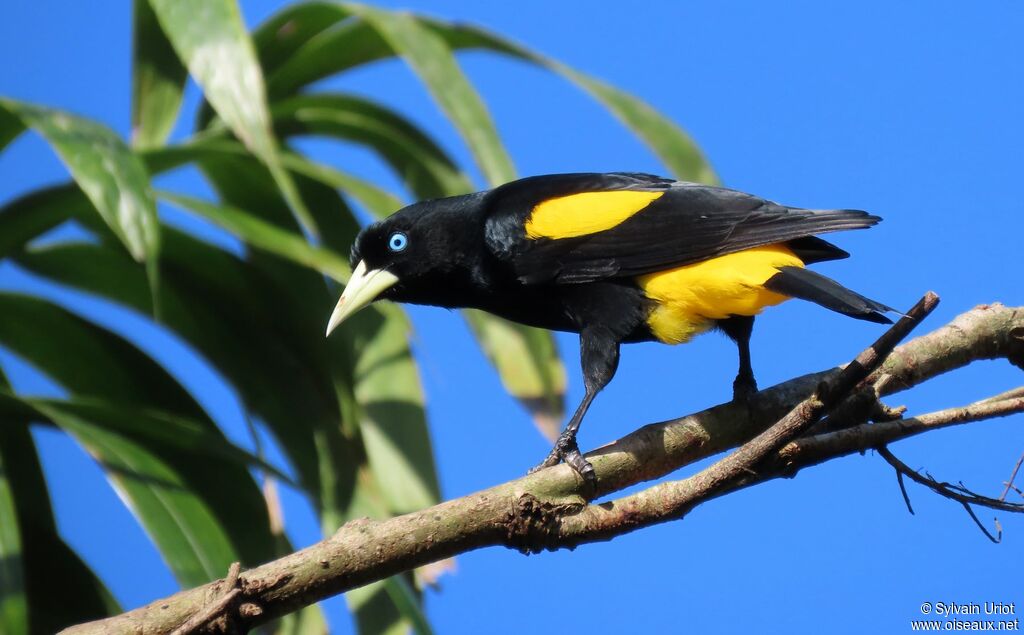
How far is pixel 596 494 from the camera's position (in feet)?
8.40

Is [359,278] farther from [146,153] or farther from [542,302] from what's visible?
[146,153]

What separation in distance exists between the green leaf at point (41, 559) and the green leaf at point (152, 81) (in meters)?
1.30

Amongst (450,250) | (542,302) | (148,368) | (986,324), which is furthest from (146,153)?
(986,324)

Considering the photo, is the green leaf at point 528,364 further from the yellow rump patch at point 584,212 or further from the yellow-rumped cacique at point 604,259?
the yellow rump patch at point 584,212

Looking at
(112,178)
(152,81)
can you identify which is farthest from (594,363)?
(152,81)

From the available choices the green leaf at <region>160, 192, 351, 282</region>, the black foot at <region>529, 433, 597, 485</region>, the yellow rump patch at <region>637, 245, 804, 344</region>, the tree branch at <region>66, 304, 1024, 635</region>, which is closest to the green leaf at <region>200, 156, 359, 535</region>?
the green leaf at <region>160, 192, 351, 282</region>

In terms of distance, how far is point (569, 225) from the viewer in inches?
131

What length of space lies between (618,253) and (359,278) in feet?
3.14

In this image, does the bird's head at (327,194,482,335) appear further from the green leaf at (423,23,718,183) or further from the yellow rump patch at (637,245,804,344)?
the green leaf at (423,23,718,183)

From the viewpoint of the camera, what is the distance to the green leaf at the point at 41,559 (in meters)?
3.98

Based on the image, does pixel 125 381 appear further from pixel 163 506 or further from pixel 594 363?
pixel 594 363

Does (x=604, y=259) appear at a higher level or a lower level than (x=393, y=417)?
lower

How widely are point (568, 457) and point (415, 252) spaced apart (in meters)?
1.24

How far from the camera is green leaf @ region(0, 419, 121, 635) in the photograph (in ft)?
13.1
